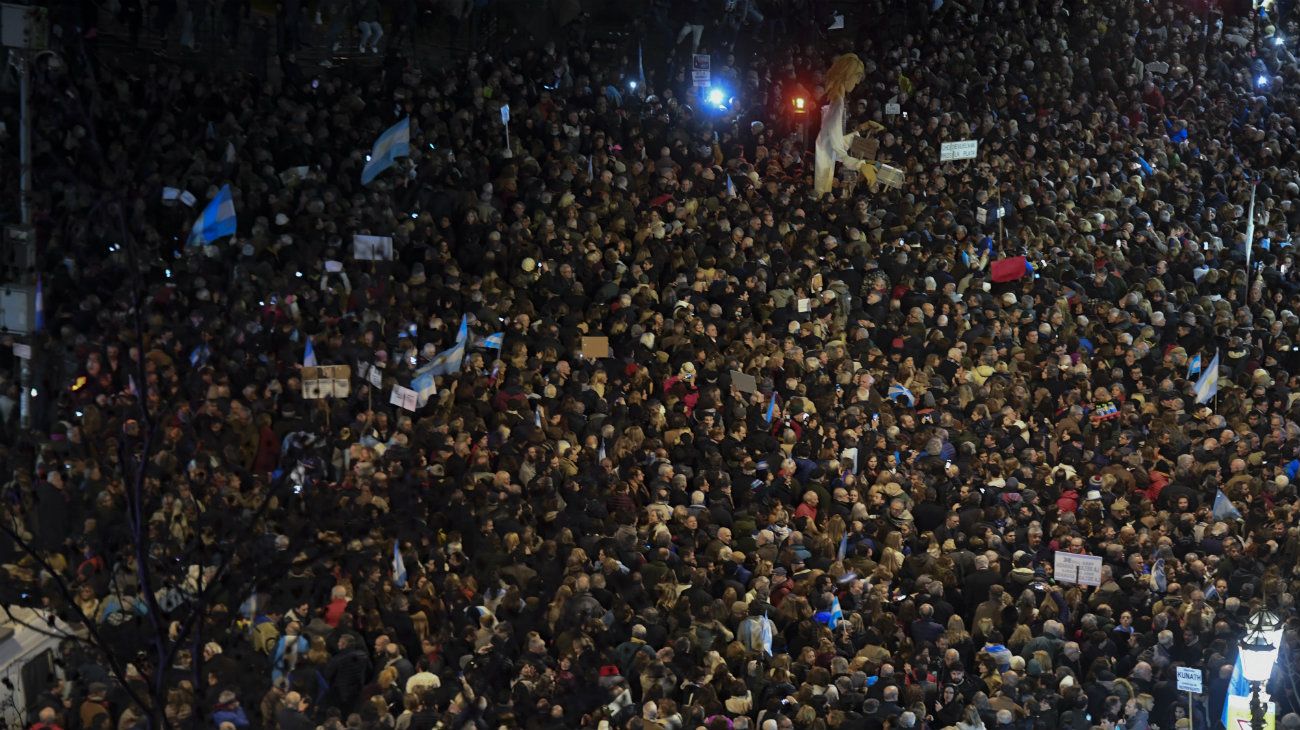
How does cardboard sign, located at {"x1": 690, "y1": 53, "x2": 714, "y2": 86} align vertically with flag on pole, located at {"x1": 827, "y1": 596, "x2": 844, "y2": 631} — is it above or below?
above

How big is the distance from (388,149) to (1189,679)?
12.2 meters

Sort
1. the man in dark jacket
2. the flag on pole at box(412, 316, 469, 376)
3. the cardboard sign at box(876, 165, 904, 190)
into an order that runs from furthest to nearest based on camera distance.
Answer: the cardboard sign at box(876, 165, 904, 190), the flag on pole at box(412, 316, 469, 376), the man in dark jacket

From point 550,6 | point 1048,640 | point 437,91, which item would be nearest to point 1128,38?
point 550,6

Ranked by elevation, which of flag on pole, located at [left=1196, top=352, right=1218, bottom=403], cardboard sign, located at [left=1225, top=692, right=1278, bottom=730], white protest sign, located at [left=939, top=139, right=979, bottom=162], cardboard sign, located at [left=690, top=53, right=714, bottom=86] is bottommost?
cardboard sign, located at [left=1225, top=692, right=1278, bottom=730]

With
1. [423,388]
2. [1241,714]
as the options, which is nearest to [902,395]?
[423,388]

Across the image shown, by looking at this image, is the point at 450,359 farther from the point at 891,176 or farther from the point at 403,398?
the point at 891,176

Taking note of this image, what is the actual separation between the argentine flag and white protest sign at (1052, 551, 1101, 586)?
9.87 meters

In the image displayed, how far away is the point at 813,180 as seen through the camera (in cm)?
2761

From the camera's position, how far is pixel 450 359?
21.2 m

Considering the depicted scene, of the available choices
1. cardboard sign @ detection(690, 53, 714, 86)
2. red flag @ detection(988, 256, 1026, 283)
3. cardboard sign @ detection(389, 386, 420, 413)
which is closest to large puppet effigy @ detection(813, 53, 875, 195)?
cardboard sign @ detection(690, 53, 714, 86)

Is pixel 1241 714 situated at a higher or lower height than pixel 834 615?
lower

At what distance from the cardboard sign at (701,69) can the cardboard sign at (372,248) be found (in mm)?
7992

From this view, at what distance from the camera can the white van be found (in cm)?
1673

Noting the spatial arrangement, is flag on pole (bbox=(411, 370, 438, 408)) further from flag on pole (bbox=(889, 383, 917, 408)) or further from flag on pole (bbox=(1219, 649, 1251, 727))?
flag on pole (bbox=(1219, 649, 1251, 727))
